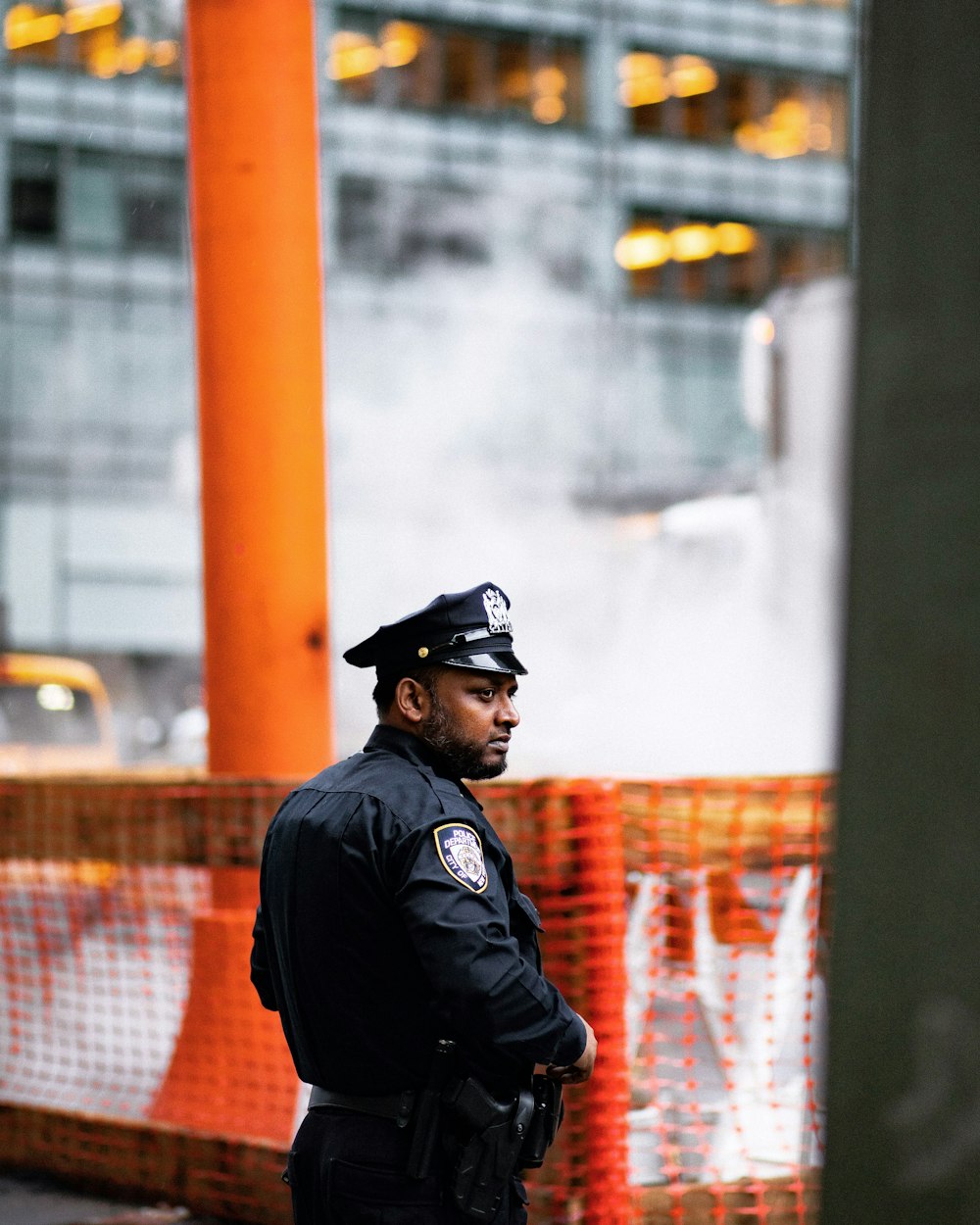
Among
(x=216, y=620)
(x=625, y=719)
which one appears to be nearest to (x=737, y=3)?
(x=625, y=719)

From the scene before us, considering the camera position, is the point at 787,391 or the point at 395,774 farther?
the point at 787,391

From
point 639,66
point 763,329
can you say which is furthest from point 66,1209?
point 639,66

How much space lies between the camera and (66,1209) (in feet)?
14.5

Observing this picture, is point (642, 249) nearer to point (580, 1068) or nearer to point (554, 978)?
point (554, 978)

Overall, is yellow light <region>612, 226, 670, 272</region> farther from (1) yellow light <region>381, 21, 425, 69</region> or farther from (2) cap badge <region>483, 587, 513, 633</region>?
(2) cap badge <region>483, 587, 513, 633</region>

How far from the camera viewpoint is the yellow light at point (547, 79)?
1303 inches

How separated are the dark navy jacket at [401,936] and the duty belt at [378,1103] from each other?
14 mm

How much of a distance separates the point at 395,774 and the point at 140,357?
29143mm

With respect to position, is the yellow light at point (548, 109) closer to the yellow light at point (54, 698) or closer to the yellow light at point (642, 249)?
the yellow light at point (642, 249)

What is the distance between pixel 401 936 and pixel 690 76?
115 ft

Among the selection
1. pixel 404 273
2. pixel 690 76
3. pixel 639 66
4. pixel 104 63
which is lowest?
pixel 404 273

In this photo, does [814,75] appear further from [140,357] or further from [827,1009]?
[827,1009]

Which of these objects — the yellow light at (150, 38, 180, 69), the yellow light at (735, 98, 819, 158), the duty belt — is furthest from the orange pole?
the yellow light at (735, 98, 819, 158)

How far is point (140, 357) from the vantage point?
3038cm
